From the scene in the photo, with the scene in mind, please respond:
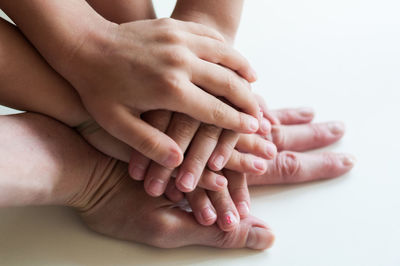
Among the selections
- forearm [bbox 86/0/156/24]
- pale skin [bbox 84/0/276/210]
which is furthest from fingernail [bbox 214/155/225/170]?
forearm [bbox 86/0/156/24]

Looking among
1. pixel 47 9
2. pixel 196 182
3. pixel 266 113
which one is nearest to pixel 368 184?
pixel 266 113

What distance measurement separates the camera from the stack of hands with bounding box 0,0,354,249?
0.86 meters

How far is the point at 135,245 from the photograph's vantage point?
3.09ft

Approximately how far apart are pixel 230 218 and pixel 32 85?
0.43m

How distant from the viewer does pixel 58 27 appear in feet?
2.90

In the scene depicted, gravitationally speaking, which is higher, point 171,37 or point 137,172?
point 171,37

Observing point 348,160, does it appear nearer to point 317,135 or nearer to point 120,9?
point 317,135

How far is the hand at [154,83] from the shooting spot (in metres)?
0.85

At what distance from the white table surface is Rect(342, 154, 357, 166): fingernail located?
16 millimetres

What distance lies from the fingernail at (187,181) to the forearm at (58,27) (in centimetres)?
27

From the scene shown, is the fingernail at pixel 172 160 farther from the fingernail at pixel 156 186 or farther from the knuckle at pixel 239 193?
the knuckle at pixel 239 193

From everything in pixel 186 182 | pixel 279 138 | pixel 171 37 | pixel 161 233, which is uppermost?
pixel 171 37

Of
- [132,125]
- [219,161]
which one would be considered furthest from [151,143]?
[219,161]

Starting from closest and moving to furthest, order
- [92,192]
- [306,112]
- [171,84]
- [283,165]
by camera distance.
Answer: [171,84], [92,192], [283,165], [306,112]
